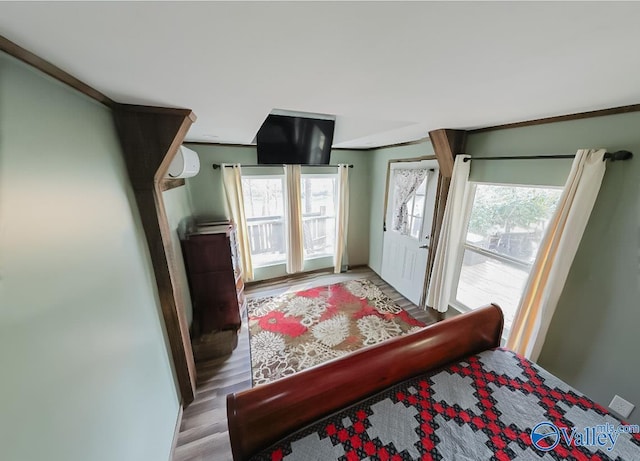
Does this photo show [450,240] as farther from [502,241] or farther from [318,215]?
[318,215]

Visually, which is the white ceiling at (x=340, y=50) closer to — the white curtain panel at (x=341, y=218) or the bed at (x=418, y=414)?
the bed at (x=418, y=414)

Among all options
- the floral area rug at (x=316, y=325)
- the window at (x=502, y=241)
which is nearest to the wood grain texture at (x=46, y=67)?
the floral area rug at (x=316, y=325)

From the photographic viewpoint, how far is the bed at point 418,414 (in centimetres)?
89

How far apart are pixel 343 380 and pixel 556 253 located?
1.65 meters

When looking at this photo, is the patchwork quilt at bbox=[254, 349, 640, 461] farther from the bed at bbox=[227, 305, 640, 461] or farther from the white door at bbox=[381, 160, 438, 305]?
the white door at bbox=[381, 160, 438, 305]

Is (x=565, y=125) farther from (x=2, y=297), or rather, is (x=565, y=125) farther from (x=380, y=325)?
(x=2, y=297)

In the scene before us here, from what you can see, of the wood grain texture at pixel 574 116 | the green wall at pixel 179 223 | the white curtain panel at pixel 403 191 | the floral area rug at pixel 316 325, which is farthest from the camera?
the white curtain panel at pixel 403 191

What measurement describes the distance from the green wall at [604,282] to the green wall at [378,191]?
1.56 m

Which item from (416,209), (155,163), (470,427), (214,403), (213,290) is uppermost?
(155,163)

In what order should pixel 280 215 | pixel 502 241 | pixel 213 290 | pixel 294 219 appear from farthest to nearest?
1. pixel 280 215
2. pixel 294 219
3. pixel 213 290
4. pixel 502 241

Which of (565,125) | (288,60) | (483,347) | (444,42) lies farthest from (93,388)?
(565,125)

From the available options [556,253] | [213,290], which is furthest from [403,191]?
[213,290]

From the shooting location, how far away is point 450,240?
2301 mm

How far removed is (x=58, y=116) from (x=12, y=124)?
0.73ft
